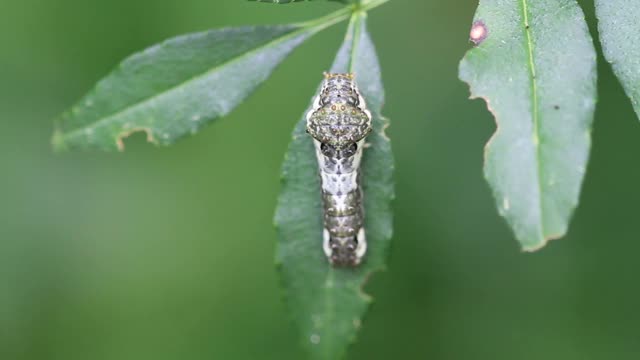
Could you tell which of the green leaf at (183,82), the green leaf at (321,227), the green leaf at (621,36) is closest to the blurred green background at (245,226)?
the green leaf at (321,227)

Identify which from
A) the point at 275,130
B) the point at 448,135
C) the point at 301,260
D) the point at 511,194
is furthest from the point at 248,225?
the point at 511,194

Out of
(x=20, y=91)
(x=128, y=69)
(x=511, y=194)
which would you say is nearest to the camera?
(x=511, y=194)

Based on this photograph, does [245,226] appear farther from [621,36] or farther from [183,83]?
Answer: [621,36]

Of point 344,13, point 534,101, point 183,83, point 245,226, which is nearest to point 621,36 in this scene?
point 534,101

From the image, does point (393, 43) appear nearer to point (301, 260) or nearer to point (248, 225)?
point (248, 225)

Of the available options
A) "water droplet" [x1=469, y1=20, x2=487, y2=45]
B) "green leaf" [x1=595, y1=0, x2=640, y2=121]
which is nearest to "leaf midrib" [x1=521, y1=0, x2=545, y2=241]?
"water droplet" [x1=469, y1=20, x2=487, y2=45]
